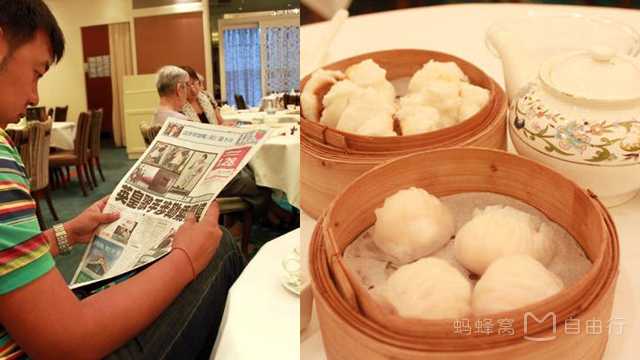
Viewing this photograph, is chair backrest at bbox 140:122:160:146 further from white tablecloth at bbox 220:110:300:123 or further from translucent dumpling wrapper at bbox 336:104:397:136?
translucent dumpling wrapper at bbox 336:104:397:136

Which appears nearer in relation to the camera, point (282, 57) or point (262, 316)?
point (282, 57)

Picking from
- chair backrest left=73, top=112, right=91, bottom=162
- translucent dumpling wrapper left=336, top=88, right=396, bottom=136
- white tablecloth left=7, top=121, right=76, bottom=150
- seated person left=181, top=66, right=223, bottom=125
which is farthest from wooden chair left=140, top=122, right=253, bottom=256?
translucent dumpling wrapper left=336, top=88, right=396, bottom=136

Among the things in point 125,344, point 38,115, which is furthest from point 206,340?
point 38,115

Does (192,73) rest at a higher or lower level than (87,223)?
higher

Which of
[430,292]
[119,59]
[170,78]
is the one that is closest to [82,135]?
[119,59]

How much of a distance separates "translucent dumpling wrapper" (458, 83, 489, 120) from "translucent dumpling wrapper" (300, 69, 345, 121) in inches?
5.4

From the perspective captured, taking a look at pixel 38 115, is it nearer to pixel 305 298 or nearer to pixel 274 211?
pixel 274 211

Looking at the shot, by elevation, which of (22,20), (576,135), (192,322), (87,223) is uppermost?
(22,20)

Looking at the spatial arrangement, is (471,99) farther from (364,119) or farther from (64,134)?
(64,134)

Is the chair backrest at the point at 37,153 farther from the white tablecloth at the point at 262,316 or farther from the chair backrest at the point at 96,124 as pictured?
the white tablecloth at the point at 262,316

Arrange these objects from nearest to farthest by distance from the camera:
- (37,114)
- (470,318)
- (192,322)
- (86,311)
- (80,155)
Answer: (470,318), (86,311), (192,322), (37,114), (80,155)

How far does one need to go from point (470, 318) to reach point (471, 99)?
29 centimetres

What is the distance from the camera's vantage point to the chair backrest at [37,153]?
121 cm

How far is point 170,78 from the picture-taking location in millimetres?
933
